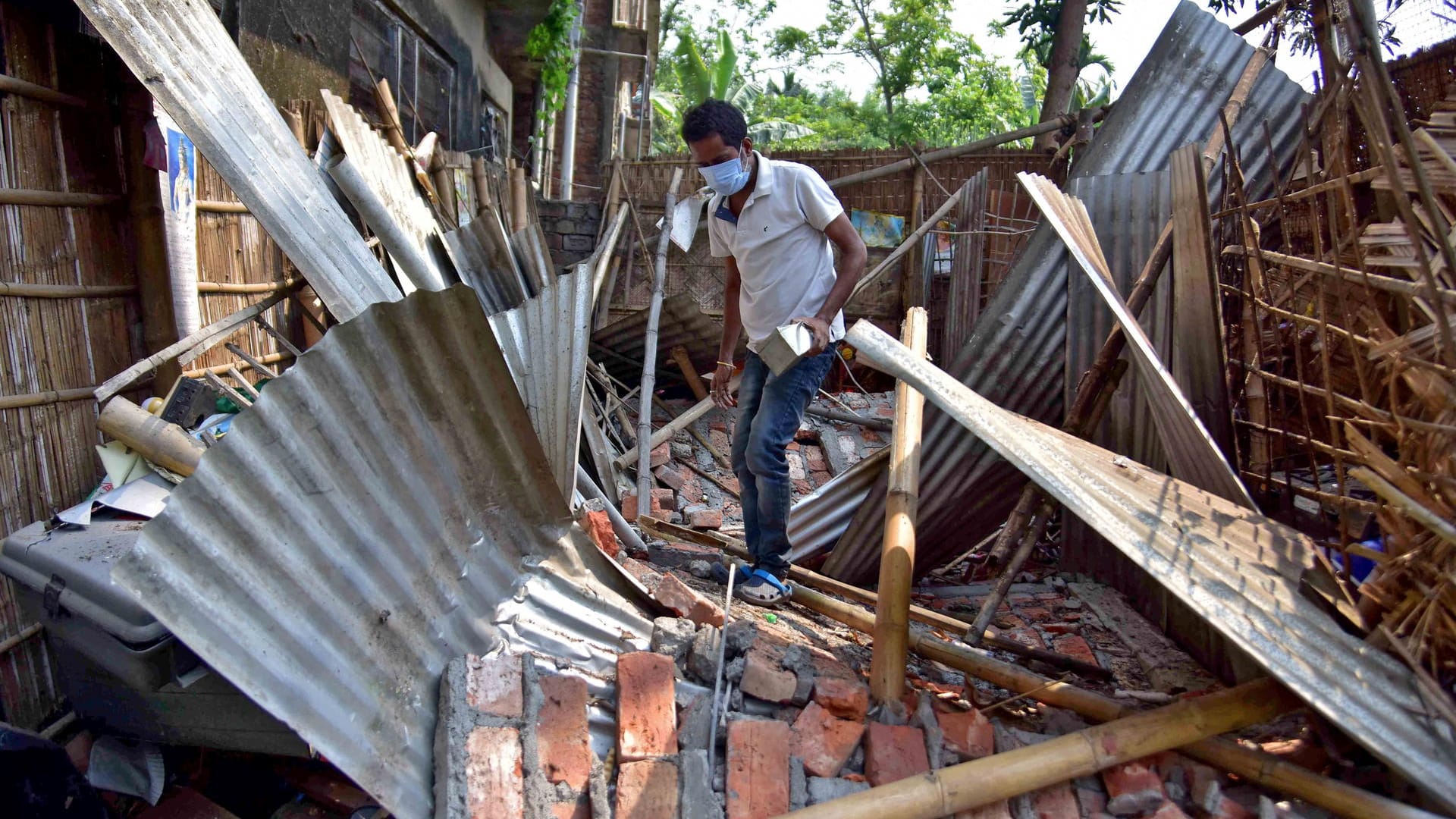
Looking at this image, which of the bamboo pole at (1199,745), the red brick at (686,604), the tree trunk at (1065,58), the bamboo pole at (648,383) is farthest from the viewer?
the tree trunk at (1065,58)

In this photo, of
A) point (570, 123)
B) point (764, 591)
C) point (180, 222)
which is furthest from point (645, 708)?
point (570, 123)

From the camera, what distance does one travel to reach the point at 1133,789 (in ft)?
6.71

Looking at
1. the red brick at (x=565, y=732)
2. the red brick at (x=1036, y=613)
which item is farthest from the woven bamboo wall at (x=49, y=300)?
the red brick at (x=1036, y=613)

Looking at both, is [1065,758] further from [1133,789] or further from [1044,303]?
[1044,303]

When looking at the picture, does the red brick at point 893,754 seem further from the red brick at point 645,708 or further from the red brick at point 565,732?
the red brick at point 565,732

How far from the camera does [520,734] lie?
2.07m

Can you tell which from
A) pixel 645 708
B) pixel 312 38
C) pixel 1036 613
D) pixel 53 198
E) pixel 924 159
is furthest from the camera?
pixel 924 159

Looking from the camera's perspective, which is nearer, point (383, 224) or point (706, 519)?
point (383, 224)

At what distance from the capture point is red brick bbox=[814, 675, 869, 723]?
7.50 ft

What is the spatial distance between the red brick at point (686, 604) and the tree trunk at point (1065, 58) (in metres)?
9.86

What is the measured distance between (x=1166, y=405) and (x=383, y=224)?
3.13m

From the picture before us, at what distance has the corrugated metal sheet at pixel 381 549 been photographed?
5.61ft

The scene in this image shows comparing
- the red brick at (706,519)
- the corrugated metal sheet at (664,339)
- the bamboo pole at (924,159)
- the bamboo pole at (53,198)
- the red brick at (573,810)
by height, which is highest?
the bamboo pole at (924,159)

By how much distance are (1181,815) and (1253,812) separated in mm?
160
